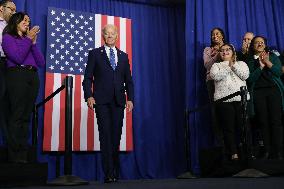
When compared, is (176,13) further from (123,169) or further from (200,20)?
(123,169)

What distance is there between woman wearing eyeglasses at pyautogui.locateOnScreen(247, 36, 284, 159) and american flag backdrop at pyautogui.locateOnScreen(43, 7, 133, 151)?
63.9 inches

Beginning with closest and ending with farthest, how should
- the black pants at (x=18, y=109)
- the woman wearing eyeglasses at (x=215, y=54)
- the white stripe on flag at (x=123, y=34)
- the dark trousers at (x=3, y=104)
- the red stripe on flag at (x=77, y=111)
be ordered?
the black pants at (x=18, y=109) → the dark trousers at (x=3, y=104) → the woman wearing eyeglasses at (x=215, y=54) → the red stripe on flag at (x=77, y=111) → the white stripe on flag at (x=123, y=34)

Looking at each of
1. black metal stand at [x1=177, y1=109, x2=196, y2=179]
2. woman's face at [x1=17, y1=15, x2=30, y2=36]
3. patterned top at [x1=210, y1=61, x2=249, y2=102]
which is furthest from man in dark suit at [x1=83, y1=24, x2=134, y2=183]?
patterned top at [x1=210, y1=61, x2=249, y2=102]

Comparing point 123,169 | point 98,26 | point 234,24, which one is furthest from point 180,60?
point 123,169

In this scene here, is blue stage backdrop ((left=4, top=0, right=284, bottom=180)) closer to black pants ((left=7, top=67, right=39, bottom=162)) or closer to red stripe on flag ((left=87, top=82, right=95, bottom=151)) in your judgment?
red stripe on flag ((left=87, top=82, right=95, bottom=151))

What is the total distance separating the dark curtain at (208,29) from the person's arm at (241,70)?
3.79ft

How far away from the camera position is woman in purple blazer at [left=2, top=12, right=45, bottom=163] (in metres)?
2.73

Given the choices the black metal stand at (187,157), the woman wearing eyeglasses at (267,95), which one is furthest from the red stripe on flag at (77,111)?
the woman wearing eyeglasses at (267,95)

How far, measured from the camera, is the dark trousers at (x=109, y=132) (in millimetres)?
2895

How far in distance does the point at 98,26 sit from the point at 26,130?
2.21m

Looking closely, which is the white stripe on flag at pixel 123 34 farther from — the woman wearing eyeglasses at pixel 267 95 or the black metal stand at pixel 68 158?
the black metal stand at pixel 68 158

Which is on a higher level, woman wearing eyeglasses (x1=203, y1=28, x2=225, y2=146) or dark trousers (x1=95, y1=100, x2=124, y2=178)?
woman wearing eyeglasses (x1=203, y1=28, x2=225, y2=146)

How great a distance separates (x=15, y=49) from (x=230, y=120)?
1.87 m

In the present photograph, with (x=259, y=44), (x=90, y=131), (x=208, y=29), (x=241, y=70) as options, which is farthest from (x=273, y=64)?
(x=90, y=131)
